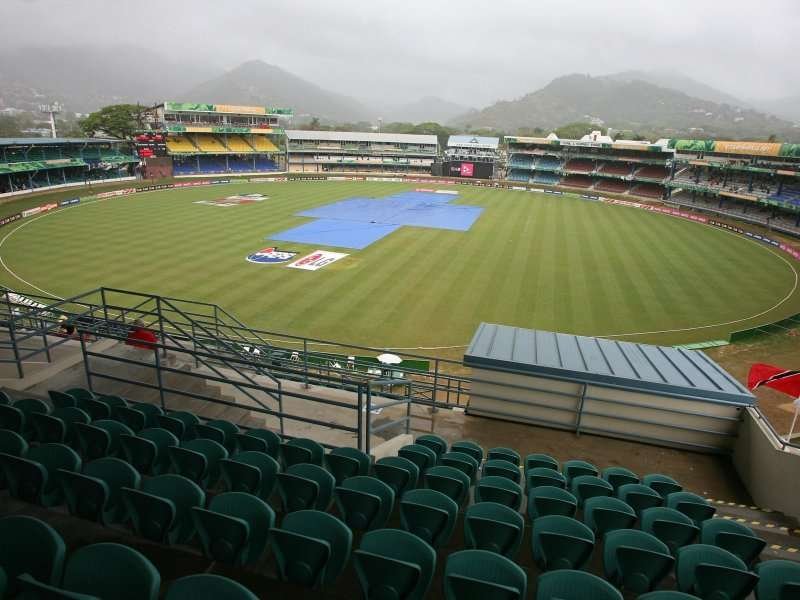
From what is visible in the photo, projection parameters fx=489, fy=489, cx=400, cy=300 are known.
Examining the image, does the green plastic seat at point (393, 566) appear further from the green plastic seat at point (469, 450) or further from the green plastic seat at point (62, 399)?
the green plastic seat at point (62, 399)

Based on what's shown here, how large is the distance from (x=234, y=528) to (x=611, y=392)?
919cm

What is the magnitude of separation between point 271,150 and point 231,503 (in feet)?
292

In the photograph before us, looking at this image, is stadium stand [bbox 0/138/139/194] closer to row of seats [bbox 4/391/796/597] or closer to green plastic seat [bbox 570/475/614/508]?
row of seats [bbox 4/391/796/597]

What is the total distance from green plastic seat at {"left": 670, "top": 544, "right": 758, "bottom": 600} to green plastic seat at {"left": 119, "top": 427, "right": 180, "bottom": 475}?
5730 millimetres

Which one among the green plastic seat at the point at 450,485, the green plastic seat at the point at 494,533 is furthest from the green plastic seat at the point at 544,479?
the green plastic seat at the point at 494,533

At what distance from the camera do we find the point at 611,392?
11.0 meters

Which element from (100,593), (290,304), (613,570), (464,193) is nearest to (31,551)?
(100,593)

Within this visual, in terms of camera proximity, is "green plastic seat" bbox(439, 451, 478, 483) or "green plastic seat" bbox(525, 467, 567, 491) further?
"green plastic seat" bbox(439, 451, 478, 483)

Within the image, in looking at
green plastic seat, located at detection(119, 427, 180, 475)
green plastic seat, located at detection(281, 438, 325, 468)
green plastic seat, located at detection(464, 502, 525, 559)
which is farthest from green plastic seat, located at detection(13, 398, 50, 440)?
green plastic seat, located at detection(464, 502, 525, 559)

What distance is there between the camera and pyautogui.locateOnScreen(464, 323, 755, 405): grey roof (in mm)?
10672

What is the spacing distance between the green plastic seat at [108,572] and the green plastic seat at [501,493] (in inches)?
155

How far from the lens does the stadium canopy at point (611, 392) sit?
1066cm

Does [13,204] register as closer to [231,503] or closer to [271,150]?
[271,150]

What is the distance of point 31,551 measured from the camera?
3.64 m
